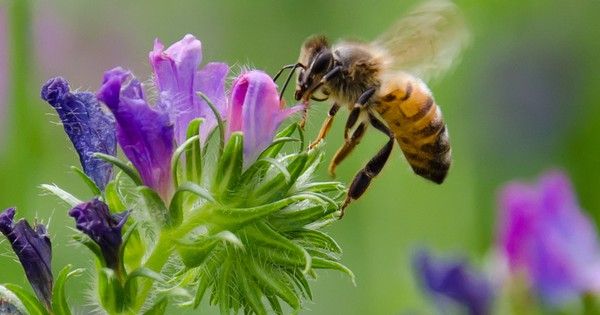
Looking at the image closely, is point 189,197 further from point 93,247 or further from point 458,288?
point 458,288

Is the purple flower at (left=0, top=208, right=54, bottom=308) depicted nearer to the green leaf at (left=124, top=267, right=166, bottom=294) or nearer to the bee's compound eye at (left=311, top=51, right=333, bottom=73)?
the green leaf at (left=124, top=267, right=166, bottom=294)

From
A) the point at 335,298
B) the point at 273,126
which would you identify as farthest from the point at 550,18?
the point at 273,126

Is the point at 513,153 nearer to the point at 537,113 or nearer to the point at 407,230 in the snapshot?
the point at 537,113

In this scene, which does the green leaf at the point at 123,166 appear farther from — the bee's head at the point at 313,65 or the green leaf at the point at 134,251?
the bee's head at the point at 313,65

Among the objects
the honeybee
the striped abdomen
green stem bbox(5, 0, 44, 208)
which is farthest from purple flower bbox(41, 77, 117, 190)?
green stem bbox(5, 0, 44, 208)

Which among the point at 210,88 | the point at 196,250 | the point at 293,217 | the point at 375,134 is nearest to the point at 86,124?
the point at 210,88
